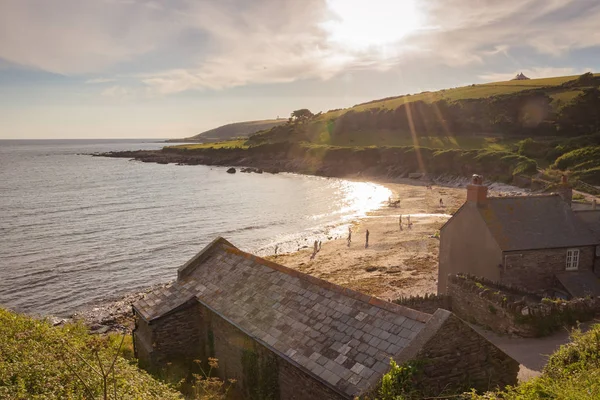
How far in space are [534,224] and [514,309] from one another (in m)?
6.48

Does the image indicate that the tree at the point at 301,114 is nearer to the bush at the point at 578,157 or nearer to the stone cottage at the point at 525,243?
the bush at the point at 578,157

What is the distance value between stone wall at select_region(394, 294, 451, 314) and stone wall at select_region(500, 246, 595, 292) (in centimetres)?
345

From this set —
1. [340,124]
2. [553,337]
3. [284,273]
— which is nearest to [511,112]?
[340,124]

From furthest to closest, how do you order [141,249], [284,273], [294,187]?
[294,187]
[141,249]
[284,273]

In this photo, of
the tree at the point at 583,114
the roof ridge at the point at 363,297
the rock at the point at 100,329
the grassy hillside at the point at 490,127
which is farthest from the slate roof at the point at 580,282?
the tree at the point at 583,114

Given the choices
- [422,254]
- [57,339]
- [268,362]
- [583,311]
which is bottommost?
[422,254]

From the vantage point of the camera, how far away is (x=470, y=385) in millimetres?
9555

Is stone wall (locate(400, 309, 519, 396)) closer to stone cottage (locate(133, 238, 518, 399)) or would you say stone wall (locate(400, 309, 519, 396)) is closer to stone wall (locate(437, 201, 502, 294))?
stone cottage (locate(133, 238, 518, 399))

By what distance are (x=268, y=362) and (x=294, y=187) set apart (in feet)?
252

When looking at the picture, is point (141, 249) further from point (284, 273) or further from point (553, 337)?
point (553, 337)

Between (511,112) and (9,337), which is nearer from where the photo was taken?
(9,337)

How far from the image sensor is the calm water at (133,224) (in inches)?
1300

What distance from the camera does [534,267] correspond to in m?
21.6

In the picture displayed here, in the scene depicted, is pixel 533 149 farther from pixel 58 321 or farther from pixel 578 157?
pixel 58 321
